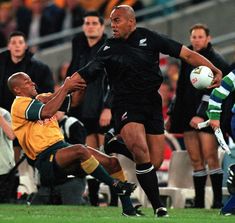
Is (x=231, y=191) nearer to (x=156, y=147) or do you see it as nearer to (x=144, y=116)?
(x=156, y=147)

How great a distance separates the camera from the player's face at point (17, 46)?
17656 mm

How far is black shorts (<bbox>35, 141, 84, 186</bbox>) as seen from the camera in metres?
14.6

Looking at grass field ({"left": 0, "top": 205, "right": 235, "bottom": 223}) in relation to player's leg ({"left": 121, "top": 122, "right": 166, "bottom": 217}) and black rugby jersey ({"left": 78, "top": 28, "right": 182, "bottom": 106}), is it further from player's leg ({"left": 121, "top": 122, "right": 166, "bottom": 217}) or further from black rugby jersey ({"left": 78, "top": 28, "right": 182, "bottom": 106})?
black rugby jersey ({"left": 78, "top": 28, "right": 182, "bottom": 106})

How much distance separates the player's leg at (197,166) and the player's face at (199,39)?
1.08m

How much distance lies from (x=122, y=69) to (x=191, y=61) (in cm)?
73

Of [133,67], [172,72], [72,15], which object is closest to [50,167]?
[133,67]

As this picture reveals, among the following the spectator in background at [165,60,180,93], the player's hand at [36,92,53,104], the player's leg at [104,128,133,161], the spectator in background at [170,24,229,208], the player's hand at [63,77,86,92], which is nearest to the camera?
the player's hand at [63,77,86,92]

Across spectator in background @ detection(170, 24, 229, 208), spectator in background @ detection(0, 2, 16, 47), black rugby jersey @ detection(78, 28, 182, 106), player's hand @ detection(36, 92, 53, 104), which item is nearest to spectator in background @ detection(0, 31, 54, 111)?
spectator in background @ detection(170, 24, 229, 208)

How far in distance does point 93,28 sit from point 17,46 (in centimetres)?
110

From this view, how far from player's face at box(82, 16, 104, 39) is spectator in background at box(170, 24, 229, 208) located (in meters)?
1.25

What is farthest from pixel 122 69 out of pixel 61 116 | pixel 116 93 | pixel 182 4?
pixel 182 4

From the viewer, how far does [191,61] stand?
1382cm

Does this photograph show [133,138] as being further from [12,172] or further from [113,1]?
[113,1]

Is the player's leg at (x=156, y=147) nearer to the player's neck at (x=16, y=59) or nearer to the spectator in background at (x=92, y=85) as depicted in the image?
the spectator in background at (x=92, y=85)
